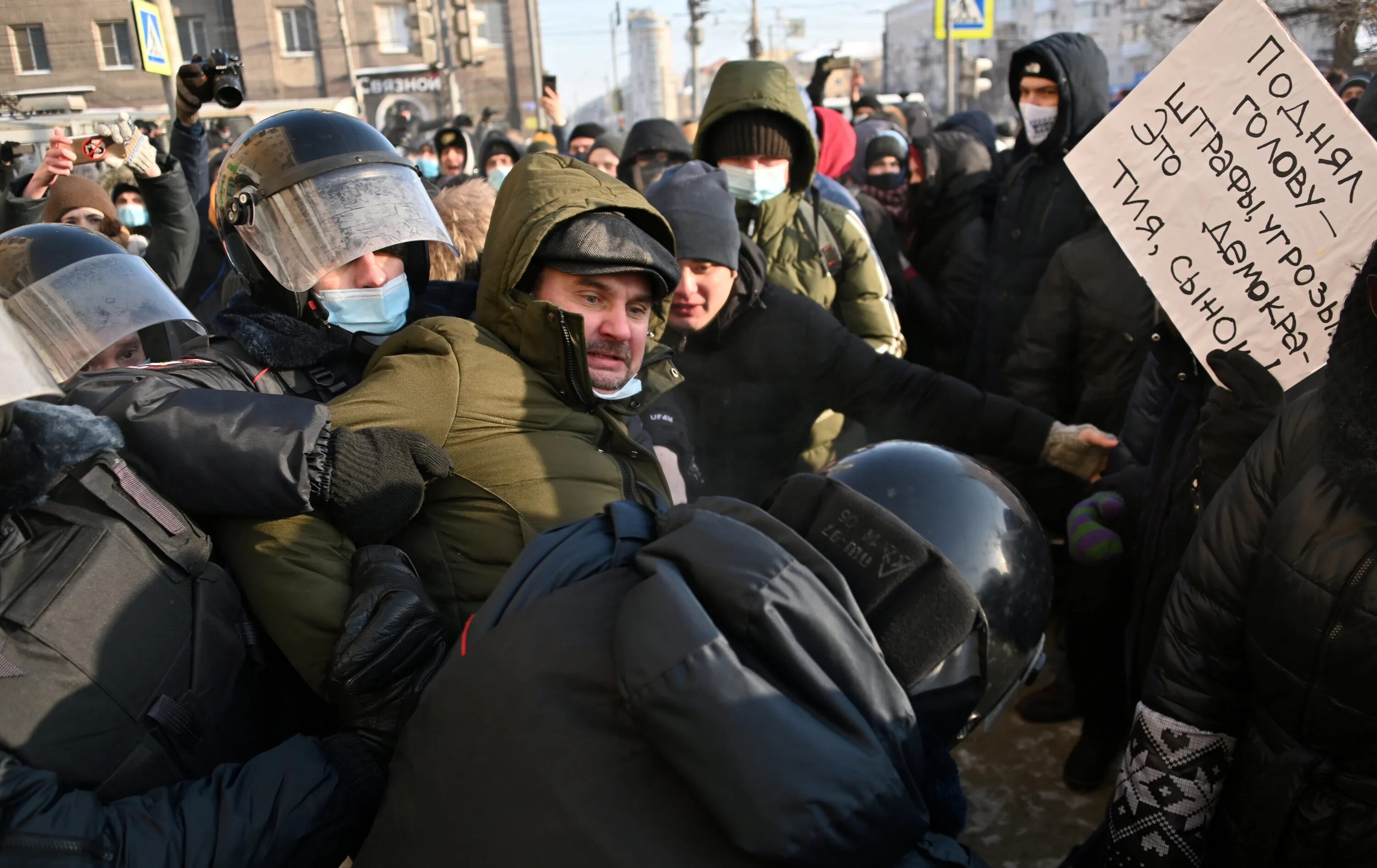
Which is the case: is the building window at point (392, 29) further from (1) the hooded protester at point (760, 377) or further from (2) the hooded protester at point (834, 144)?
(1) the hooded protester at point (760, 377)

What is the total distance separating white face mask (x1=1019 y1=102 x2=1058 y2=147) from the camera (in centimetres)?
416

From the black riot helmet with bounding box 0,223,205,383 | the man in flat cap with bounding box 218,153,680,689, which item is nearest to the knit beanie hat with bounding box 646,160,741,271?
the man in flat cap with bounding box 218,153,680,689

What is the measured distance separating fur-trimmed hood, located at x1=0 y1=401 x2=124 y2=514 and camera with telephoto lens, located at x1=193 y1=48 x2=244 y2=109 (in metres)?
2.29

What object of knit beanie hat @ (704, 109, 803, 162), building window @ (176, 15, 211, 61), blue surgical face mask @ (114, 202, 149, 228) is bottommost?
blue surgical face mask @ (114, 202, 149, 228)

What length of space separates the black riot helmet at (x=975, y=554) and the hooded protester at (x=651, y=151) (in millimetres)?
5177

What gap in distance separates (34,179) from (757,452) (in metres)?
3.31

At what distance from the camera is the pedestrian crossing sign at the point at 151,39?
4.72m

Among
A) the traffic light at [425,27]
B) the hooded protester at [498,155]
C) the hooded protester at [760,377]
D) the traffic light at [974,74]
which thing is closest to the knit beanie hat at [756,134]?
the hooded protester at [760,377]

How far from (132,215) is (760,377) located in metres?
5.01

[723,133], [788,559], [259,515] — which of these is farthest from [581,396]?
[723,133]

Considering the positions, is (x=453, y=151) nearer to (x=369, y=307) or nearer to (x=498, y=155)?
(x=498, y=155)

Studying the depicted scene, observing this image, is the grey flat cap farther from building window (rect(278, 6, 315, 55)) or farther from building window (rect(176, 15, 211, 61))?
building window (rect(278, 6, 315, 55))

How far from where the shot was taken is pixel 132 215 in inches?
250

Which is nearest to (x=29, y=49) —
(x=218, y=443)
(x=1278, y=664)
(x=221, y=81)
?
(x=221, y=81)
